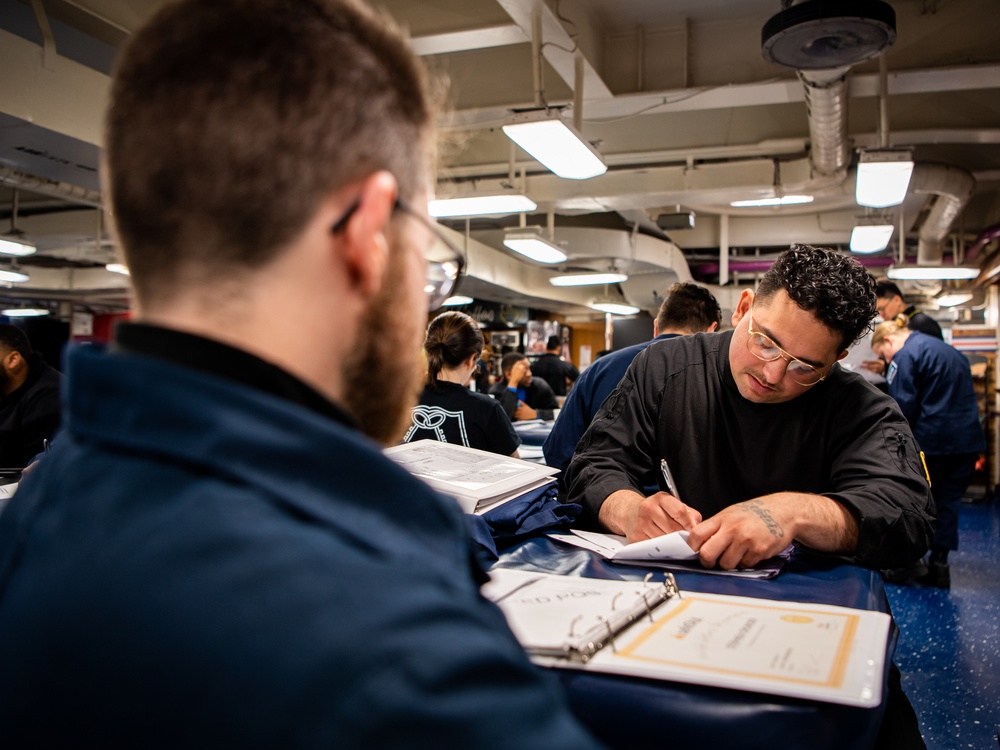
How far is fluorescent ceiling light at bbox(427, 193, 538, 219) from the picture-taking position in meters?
5.37

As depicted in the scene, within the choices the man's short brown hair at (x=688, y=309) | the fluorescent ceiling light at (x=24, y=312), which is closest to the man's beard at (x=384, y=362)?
the man's short brown hair at (x=688, y=309)

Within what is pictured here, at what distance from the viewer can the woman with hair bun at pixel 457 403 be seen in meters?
3.34

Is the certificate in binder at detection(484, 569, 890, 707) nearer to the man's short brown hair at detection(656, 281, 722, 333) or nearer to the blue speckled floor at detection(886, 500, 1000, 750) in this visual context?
the blue speckled floor at detection(886, 500, 1000, 750)

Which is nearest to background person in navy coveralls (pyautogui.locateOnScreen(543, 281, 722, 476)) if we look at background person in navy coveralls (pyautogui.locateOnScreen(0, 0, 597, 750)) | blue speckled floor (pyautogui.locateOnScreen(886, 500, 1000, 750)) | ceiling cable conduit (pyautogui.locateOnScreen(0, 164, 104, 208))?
blue speckled floor (pyautogui.locateOnScreen(886, 500, 1000, 750))

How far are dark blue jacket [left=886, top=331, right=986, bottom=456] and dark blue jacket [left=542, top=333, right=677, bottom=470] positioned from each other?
2702mm

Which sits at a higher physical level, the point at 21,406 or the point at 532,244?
the point at 532,244

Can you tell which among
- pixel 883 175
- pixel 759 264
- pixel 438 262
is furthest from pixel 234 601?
pixel 759 264

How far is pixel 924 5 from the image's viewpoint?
4.52 m

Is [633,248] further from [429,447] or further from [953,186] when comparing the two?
[429,447]

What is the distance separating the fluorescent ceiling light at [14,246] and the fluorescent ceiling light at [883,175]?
7559 mm

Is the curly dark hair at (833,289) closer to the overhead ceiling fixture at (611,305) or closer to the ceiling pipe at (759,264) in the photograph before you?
the ceiling pipe at (759,264)

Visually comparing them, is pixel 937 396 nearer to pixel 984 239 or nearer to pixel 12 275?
pixel 984 239

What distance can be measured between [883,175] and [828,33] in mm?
1758

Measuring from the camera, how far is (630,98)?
5.02 metres
